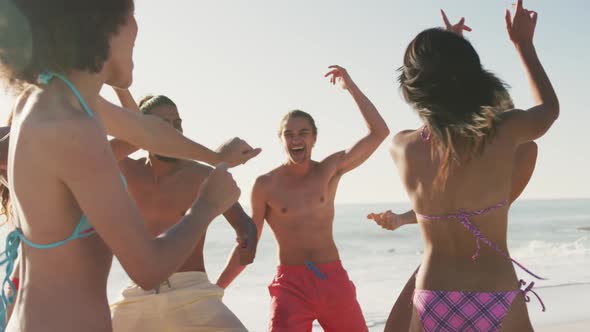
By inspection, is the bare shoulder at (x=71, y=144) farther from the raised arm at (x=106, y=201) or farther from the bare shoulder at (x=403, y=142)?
the bare shoulder at (x=403, y=142)

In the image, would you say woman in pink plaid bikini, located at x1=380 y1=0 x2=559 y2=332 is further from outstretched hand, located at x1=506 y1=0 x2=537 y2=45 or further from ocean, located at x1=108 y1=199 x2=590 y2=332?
ocean, located at x1=108 y1=199 x2=590 y2=332

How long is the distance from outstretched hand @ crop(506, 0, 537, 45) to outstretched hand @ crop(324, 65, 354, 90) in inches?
107

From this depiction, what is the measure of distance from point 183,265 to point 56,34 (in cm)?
253

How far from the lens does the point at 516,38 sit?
117 inches

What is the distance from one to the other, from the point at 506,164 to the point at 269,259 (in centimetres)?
1976

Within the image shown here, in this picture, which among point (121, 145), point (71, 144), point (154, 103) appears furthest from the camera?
point (154, 103)

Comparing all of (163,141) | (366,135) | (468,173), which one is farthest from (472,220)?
(366,135)

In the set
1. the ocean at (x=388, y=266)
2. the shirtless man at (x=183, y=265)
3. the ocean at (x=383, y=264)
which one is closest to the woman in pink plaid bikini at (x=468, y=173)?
the shirtless man at (x=183, y=265)

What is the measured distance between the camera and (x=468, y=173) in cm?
289

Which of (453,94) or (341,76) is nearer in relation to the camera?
(453,94)

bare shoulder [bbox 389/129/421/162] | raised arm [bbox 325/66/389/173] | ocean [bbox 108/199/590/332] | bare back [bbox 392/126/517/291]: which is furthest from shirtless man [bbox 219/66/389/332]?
ocean [bbox 108/199/590/332]

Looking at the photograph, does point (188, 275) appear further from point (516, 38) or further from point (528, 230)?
point (528, 230)

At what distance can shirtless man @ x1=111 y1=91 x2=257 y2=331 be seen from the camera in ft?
12.6

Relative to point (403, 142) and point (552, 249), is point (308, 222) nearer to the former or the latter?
point (403, 142)
